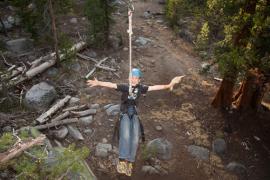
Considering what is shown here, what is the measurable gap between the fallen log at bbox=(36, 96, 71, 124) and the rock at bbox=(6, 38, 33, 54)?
4318 mm

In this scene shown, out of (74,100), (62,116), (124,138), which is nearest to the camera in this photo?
(124,138)

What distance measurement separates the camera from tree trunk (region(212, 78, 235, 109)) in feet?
42.4

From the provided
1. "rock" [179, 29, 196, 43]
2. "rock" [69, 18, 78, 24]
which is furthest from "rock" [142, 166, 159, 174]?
"rock" [69, 18, 78, 24]

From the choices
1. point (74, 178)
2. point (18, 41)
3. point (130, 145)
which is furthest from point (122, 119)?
point (18, 41)

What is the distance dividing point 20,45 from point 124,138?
30.6 feet

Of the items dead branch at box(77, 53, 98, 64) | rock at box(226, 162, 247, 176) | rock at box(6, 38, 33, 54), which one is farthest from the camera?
rock at box(6, 38, 33, 54)

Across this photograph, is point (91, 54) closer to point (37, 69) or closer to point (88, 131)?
point (37, 69)

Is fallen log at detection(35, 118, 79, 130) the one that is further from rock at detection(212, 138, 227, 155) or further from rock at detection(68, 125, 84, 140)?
rock at detection(212, 138, 227, 155)

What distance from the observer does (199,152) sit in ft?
38.7

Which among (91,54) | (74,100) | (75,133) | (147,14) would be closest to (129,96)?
(75,133)

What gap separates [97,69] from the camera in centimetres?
1538

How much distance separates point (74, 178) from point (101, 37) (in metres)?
9.31

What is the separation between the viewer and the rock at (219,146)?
39.5 ft

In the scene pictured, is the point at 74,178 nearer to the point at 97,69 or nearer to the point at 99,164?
the point at 99,164
